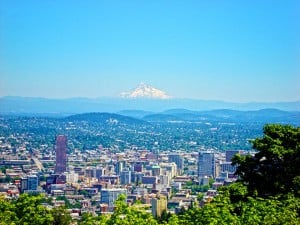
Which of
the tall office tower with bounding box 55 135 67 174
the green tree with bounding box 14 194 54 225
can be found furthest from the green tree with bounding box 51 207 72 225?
the tall office tower with bounding box 55 135 67 174

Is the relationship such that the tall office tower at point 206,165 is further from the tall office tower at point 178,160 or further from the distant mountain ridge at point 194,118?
the distant mountain ridge at point 194,118

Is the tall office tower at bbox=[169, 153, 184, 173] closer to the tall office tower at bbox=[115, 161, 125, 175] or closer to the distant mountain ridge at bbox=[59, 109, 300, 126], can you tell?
the tall office tower at bbox=[115, 161, 125, 175]

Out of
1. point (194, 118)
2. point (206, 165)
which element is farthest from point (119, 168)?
point (194, 118)

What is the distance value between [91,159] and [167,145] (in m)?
15.3

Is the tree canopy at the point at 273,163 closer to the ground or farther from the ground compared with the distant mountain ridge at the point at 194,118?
farther from the ground

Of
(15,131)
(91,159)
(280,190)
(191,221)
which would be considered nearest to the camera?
(191,221)

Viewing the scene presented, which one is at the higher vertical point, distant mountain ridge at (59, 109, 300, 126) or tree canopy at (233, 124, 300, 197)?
tree canopy at (233, 124, 300, 197)

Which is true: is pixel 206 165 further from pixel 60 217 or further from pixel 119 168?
pixel 60 217

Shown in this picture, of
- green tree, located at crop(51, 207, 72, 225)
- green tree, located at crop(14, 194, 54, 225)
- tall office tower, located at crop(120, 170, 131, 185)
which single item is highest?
green tree, located at crop(14, 194, 54, 225)

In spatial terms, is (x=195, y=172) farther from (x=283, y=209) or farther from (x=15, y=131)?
(x=283, y=209)

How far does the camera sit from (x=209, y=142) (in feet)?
209

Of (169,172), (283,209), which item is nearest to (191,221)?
(283,209)

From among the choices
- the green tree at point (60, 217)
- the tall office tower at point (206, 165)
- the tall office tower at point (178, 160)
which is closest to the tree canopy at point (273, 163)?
the green tree at point (60, 217)

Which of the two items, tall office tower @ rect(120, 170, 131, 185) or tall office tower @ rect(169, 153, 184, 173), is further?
tall office tower @ rect(169, 153, 184, 173)
